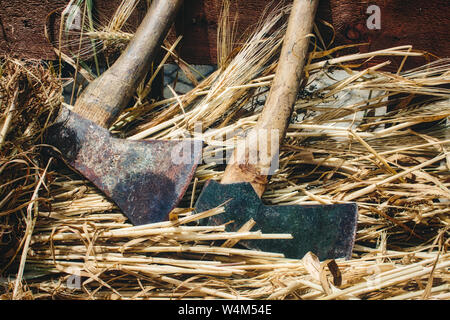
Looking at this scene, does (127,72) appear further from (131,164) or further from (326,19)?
(326,19)

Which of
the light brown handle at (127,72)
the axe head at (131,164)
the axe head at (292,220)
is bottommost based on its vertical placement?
the axe head at (292,220)

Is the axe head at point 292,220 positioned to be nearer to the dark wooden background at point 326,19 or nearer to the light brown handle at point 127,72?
the light brown handle at point 127,72

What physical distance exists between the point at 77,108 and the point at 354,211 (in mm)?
1161

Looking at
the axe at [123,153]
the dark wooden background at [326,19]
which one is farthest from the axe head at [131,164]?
the dark wooden background at [326,19]

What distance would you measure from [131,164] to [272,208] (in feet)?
1.83

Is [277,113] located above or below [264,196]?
above

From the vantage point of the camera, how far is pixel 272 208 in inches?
51.3

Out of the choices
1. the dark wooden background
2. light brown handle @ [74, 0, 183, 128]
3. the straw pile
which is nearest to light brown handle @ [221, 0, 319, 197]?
the straw pile

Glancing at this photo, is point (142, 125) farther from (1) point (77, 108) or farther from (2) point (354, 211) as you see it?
(2) point (354, 211)

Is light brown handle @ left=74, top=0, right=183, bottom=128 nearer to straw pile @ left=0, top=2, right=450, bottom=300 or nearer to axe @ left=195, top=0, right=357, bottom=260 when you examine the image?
straw pile @ left=0, top=2, right=450, bottom=300

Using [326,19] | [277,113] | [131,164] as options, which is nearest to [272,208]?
[277,113]

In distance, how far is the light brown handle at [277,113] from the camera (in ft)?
4.37

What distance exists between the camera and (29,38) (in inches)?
65.0
